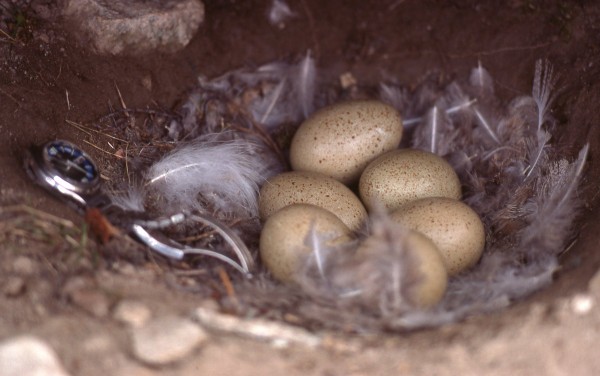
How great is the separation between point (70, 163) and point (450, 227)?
1.48 m

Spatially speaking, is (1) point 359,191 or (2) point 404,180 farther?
(1) point 359,191

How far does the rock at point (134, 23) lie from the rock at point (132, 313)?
158 centimetres

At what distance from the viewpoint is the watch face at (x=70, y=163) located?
8.11 ft

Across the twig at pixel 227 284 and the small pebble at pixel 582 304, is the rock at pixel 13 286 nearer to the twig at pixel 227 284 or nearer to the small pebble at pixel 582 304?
the twig at pixel 227 284

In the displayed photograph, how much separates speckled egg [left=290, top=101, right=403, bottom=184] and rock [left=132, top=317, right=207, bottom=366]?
1.24 m

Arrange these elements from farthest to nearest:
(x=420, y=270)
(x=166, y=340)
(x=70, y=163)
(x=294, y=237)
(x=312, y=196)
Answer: (x=312, y=196), (x=70, y=163), (x=294, y=237), (x=420, y=270), (x=166, y=340)

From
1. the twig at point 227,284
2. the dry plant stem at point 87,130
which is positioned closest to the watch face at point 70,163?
→ the dry plant stem at point 87,130

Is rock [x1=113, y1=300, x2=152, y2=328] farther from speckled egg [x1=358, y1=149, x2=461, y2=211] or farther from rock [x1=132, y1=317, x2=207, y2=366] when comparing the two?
speckled egg [x1=358, y1=149, x2=461, y2=211]

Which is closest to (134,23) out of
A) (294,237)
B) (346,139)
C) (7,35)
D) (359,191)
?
(7,35)

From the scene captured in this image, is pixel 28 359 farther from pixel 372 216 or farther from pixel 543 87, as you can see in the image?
pixel 543 87

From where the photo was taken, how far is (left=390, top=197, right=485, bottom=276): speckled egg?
2518 millimetres

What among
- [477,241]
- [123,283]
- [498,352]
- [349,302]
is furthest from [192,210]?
[498,352]

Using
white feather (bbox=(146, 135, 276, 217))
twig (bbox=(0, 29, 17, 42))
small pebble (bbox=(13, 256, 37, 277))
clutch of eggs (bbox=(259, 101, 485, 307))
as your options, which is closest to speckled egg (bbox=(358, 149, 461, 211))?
clutch of eggs (bbox=(259, 101, 485, 307))

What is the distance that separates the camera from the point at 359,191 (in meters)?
2.91
